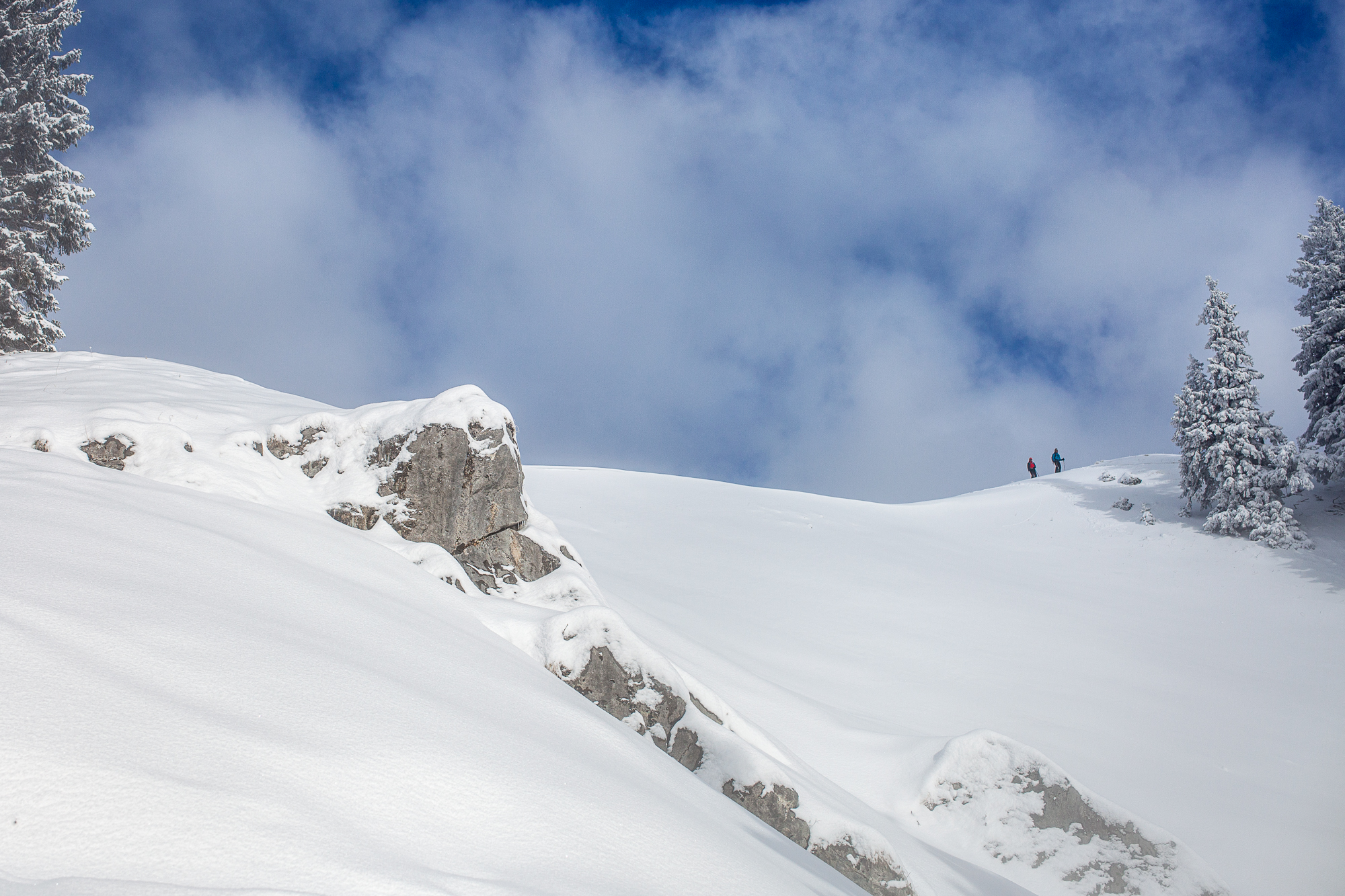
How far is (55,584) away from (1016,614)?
804 inches

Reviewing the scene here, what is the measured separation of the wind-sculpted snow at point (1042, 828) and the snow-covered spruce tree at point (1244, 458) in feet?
59.6

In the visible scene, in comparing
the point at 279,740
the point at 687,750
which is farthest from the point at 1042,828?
the point at 279,740

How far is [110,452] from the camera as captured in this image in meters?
8.27

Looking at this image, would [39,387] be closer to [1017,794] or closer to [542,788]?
[542,788]

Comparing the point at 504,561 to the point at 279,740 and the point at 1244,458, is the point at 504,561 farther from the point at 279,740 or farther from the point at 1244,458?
the point at 1244,458

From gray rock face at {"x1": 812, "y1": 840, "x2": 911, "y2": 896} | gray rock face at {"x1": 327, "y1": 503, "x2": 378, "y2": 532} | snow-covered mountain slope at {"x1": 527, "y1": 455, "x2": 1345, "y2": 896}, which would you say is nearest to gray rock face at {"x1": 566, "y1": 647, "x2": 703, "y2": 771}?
gray rock face at {"x1": 812, "y1": 840, "x2": 911, "y2": 896}

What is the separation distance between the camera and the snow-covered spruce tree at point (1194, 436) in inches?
974

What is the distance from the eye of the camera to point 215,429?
31.4ft

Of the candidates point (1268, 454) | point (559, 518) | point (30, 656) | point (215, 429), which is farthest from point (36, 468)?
point (1268, 454)

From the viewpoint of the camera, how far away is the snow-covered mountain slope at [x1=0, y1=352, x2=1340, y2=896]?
2.85 metres

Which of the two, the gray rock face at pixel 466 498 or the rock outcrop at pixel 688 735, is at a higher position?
the gray rock face at pixel 466 498

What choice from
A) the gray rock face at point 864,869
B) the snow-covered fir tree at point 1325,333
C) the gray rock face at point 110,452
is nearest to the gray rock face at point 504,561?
the gray rock face at point 110,452

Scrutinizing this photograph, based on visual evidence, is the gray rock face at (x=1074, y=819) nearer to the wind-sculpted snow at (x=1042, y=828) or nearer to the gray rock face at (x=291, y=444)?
the wind-sculpted snow at (x=1042, y=828)

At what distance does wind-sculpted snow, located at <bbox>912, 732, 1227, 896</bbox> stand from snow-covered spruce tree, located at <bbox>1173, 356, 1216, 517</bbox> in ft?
65.7
